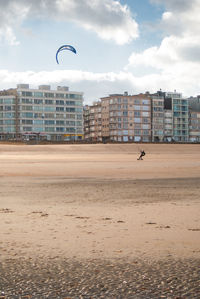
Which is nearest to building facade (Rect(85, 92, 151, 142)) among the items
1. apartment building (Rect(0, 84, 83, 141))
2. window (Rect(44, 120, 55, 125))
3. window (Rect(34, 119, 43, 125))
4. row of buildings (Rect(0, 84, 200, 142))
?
row of buildings (Rect(0, 84, 200, 142))

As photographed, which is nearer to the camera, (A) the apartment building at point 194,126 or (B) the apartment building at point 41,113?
(B) the apartment building at point 41,113

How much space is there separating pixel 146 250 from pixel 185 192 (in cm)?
913

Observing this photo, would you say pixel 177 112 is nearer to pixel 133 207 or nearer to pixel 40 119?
pixel 40 119

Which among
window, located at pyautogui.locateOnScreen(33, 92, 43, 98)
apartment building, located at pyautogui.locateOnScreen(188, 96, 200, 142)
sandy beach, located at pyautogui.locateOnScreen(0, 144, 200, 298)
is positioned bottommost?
sandy beach, located at pyautogui.locateOnScreen(0, 144, 200, 298)

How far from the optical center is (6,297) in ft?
14.8

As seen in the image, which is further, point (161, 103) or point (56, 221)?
point (161, 103)

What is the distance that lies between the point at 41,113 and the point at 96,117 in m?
28.3

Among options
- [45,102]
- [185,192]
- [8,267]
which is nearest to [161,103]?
[45,102]

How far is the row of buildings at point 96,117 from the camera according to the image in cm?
14850

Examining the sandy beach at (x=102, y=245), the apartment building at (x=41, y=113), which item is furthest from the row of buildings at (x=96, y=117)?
the sandy beach at (x=102, y=245)

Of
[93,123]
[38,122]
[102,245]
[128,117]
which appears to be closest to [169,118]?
[128,117]

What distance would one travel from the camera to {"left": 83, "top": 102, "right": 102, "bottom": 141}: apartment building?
172 metres

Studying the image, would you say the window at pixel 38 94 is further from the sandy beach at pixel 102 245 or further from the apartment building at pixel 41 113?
the sandy beach at pixel 102 245

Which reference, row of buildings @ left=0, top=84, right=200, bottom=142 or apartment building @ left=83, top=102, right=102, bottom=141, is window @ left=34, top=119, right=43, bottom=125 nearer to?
row of buildings @ left=0, top=84, right=200, bottom=142
